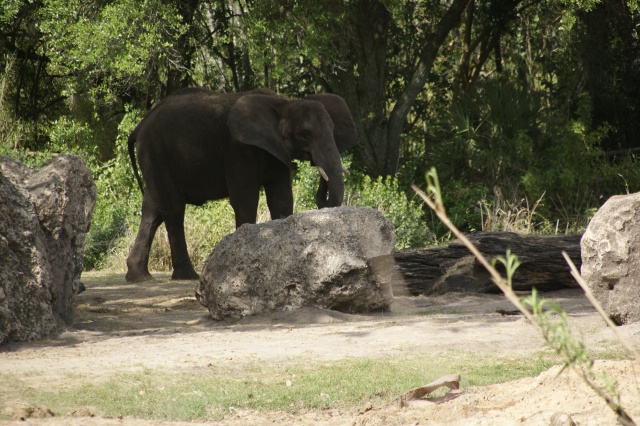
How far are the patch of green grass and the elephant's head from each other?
554 cm

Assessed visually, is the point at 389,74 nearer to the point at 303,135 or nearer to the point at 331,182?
the point at 303,135

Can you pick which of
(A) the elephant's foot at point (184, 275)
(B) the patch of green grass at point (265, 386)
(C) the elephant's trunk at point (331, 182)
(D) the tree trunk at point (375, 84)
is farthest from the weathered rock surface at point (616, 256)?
(D) the tree trunk at point (375, 84)

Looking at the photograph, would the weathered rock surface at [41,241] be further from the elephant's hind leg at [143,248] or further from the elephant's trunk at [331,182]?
the elephant's hind leg at [143,248]

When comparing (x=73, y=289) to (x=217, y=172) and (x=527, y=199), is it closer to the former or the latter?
(x=217, y=172)

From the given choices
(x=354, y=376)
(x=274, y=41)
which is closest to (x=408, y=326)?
(x=354, y=376)

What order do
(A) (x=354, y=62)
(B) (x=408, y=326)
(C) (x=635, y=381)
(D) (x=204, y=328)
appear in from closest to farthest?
(C) (x=635, y=381) → (B) (x=408, y=326) → (D) (x=204, y=328) → (A) (x=354, y=62)

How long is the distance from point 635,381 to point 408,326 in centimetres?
334

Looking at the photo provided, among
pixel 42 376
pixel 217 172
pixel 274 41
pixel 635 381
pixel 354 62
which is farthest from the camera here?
pixel 354 62

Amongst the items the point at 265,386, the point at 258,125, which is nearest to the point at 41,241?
the point at 265,386

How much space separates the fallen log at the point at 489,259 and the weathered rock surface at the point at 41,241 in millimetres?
4661

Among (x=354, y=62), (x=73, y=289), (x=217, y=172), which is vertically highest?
(x=354, y=62)

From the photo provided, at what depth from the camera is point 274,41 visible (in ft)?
59.5

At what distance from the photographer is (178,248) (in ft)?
46.0

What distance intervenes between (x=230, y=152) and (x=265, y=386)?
284 inches
